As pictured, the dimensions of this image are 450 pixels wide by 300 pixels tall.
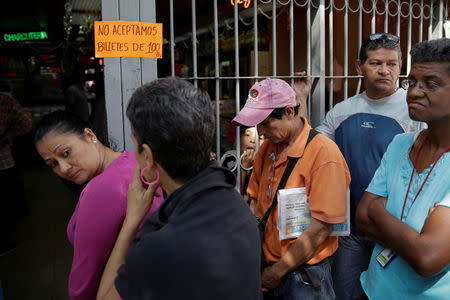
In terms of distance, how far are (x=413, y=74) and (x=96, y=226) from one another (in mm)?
1451

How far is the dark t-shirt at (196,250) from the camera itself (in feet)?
3.24

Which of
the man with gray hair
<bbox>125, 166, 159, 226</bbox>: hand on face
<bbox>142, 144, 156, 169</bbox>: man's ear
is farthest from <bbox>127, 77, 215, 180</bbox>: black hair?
the man with gray hair

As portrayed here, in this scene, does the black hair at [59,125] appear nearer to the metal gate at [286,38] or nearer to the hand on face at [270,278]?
the metal gate at [286,38]

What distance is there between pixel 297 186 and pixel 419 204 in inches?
23.6

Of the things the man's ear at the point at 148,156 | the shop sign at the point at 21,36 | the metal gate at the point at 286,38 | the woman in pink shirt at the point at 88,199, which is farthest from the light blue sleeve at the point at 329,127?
the shop sign at the point at 21,36

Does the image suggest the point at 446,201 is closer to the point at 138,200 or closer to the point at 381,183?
the point at 381,183

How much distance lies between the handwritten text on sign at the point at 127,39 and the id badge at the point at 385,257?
6.04 ft

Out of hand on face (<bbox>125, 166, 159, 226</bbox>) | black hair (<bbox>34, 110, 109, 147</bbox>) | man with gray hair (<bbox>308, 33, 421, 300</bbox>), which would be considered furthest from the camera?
man with gray hair (<bbox>308, 33, 421, 300</bbox>)

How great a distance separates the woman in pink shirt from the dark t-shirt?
0.31m

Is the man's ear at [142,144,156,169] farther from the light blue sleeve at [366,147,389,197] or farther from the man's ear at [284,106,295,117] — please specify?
the light blue sleeve at [366,147,389,197]

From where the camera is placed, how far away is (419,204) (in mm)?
1433

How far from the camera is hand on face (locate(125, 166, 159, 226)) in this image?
Answer: 131 centimetres

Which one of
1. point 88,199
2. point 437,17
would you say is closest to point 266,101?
point 88,199

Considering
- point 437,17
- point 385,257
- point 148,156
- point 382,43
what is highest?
point 437,17
